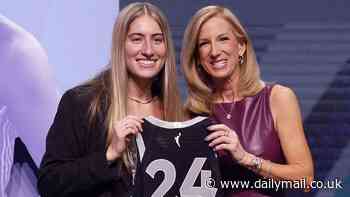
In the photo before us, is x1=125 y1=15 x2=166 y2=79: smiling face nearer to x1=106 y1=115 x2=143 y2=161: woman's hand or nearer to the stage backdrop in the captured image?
x1=106 y1=115 x2=143 y2=161: woman's hand

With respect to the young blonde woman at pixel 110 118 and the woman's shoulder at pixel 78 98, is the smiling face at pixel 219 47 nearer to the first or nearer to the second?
the young blonde woman at pixel 110 118

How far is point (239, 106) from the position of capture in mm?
1577

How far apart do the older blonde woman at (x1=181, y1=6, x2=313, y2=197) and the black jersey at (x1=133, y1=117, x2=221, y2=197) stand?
4cm

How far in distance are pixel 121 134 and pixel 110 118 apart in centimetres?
10

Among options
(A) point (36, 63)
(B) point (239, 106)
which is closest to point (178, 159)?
(B) point (239, 106)

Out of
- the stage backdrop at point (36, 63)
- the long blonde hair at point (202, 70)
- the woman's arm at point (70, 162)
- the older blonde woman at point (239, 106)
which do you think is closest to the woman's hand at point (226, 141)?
the older blonde woman at point (239, 106)

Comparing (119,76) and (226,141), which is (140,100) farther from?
(226,141)

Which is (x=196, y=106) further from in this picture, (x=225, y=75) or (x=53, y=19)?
(x=53, y=19)

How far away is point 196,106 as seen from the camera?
1601 millimetres

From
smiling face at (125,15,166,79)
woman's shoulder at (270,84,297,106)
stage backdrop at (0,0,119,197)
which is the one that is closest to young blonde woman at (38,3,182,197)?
smiling face at (125,15,166,79)

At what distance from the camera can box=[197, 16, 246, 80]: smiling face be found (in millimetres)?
1563

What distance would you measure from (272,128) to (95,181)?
0.51 m

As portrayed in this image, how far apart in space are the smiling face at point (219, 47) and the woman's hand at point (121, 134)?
0.31m

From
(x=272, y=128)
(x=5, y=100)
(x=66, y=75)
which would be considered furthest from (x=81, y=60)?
(x=272, y=128)
